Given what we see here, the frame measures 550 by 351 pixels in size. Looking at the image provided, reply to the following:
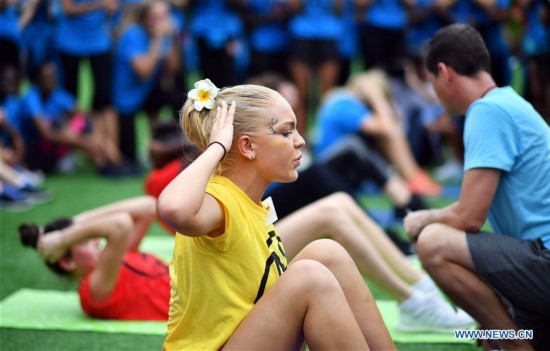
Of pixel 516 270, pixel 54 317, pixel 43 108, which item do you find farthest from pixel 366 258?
pixel 43 108

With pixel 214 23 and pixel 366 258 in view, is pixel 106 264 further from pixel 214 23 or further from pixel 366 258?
pixel 214 23

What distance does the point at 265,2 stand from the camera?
897 centimetres

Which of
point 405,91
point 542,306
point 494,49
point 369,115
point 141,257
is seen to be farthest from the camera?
point 494,49

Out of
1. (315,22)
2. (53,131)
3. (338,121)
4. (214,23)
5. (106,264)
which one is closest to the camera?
(106,264)

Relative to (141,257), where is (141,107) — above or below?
below

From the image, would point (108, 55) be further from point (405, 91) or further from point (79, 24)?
point (405, 91)

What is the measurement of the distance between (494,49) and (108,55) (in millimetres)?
4052

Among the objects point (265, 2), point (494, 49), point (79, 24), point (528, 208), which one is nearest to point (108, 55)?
point (79, 24)

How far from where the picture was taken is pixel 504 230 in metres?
3.43

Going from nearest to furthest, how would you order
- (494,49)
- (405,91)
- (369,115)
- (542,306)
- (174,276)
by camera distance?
(174,276) < (542,306) < (369,115) < (405,91) < (494,49)

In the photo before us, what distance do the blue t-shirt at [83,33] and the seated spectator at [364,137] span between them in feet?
8.36

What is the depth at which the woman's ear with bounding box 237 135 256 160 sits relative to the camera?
2.77 m

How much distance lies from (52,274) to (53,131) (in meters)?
3.45

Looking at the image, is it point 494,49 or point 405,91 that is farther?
point 494,49
